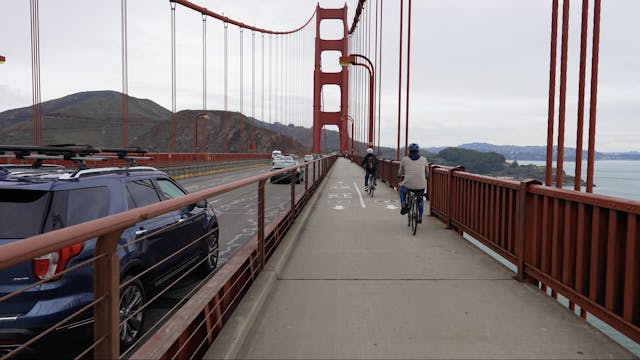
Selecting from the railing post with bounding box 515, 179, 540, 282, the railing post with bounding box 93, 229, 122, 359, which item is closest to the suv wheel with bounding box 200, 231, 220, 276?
the railing post with bounding box 515, 179, 540, 282

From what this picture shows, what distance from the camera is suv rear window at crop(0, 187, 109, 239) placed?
12.0ft

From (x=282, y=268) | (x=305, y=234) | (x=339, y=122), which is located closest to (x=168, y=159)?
(x=305, y=234)

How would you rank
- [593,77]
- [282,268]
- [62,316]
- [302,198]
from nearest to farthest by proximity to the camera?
[62,316], [282,268], [593,77], [302,198]

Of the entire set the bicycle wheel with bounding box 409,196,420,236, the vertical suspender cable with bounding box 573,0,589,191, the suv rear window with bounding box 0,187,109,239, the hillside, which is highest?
the hillside

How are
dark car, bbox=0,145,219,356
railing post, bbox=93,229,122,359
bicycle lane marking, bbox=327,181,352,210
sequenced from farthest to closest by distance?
1. bicycle lane marking, bbox=327,181,352,210
2. dark car, bbox=0,145,219,356
3. railing post, bbox=93,229,122,359

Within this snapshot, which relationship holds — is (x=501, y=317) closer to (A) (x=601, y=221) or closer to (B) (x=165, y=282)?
(A) (x=601, y=221)

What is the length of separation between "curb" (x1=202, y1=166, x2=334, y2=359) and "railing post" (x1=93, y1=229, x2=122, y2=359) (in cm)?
119

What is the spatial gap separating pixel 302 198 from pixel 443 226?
12.2 ft

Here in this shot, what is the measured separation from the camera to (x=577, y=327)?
4133 millimetres

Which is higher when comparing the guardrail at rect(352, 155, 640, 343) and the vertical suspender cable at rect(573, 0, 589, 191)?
the vertical suspender cable at rect(573, 0, 589, 191)

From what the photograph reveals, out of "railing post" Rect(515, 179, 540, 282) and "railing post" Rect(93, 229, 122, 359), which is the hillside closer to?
"railing post" Rect(515, 179, 540, 282)

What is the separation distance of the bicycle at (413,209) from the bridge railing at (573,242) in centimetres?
185

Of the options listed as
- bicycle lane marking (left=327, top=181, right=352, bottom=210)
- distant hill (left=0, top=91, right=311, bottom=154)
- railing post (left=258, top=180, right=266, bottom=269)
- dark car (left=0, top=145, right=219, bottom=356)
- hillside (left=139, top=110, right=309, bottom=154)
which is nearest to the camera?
dark car (left=0, top=145, right=219, bottom=356)

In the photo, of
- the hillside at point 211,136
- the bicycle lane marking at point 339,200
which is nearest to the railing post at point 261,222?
the bicycle lane marking at point 339,200
